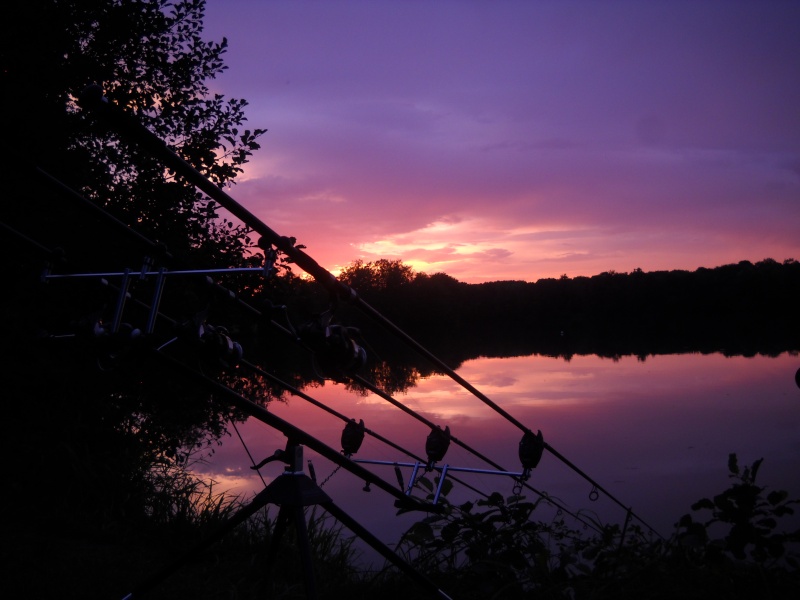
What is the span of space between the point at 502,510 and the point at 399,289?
1487 inches

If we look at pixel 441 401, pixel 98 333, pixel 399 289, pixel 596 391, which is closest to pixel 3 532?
pixel 98 333

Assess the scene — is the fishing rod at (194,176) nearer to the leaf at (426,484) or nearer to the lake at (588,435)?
the leaf at (426,484)

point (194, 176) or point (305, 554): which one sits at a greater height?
point (194, 176)

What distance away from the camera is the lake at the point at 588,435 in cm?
1015

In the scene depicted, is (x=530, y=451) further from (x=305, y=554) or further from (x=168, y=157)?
(x=168, y=157)

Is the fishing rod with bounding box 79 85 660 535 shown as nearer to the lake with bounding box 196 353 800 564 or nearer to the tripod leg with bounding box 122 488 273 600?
the tripod leg with bounding box 122 488 273 600

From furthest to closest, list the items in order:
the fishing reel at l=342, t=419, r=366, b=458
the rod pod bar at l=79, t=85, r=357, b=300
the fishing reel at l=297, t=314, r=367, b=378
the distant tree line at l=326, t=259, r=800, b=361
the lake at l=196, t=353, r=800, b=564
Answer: the distant tree line at l=326, t=259, r=800, b=361 → the lake at l=196, t=353, r=800, b=564 → the fishing reel at l=342, t=419, r=366, b=458 → the fishing reel at l=297, t=314, r=367, b=378 → the rod pod bar at l=79, t=85, r=357, b=300

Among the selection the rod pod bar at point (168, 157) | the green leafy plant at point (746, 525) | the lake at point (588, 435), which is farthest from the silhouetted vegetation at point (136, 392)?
the lake at point (588, 435)

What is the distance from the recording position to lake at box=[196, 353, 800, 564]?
33.3 ft

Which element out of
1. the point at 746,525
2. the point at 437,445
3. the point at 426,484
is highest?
the point at 437,445

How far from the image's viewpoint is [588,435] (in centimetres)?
1611

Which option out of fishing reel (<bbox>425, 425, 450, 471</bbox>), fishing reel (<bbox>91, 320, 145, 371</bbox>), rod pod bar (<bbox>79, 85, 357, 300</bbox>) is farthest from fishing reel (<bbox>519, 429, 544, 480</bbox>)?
fishing reel (<bbox>91, 320, 145, 371</bbox>)

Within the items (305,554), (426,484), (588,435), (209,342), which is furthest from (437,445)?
(588,435)

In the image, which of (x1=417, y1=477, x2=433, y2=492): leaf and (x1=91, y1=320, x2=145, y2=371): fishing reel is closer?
(x1=91, y1=320, x2=145, y2=371): fishing reel
